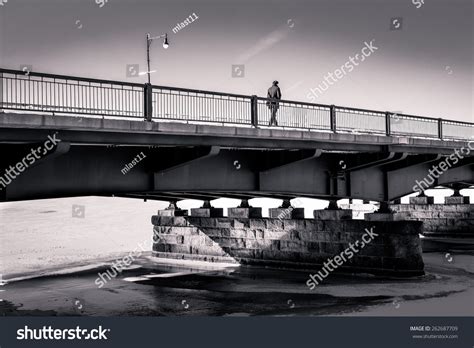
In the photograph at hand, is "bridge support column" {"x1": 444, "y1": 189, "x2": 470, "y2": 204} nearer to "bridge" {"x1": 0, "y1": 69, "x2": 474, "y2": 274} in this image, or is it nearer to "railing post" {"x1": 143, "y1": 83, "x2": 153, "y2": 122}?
"bridge" {"x1": 0, "y1": 69, "x2": 474, "y2": 274}

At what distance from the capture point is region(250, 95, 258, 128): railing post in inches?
778

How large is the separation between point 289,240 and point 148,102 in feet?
34.9

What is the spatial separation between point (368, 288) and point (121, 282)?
9.00m

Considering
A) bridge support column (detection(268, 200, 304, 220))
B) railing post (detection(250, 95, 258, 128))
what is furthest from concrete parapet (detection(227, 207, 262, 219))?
railing post (detection(250, 95, 258, 128))

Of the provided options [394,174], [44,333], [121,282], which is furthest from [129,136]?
[394,174]

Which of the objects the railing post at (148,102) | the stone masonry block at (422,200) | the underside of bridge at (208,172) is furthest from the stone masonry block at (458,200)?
the railing post at (148,102)

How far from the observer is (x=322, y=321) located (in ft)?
48.2

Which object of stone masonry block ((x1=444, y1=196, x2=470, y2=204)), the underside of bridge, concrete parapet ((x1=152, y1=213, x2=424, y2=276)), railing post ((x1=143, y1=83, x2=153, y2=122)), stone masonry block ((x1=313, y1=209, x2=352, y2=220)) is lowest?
concrete parapet ((x1=152, y1=213, x2=424, y2=276))

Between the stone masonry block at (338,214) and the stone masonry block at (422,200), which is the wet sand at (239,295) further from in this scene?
the stone masonry block at (422,200)

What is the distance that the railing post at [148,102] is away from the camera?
1706 centimetres

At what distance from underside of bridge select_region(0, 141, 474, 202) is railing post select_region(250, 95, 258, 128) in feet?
4.86

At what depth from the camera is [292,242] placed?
25.8m

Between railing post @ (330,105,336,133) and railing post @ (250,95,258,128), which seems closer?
railing post @ (250,95,258,128)

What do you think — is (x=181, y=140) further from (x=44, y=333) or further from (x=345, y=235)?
(x=345, y=235)
